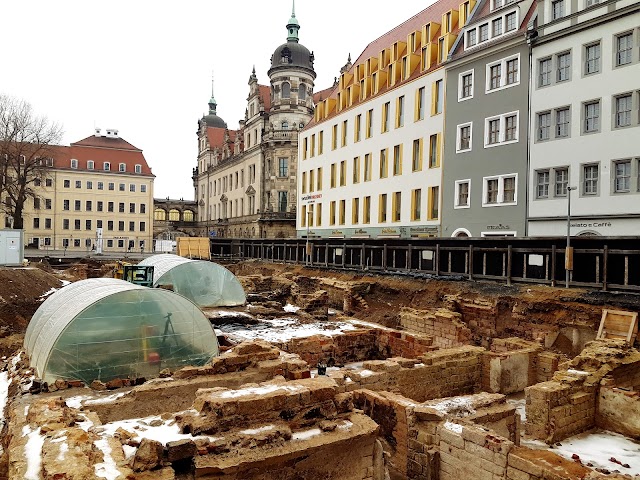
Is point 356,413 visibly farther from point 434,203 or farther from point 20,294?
point 434,203

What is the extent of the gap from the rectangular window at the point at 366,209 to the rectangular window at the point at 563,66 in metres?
16.8

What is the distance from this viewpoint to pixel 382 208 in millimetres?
35906

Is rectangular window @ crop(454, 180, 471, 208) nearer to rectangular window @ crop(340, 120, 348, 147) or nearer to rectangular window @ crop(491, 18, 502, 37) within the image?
rectangular window @ crop(491, 18, 502, 37)

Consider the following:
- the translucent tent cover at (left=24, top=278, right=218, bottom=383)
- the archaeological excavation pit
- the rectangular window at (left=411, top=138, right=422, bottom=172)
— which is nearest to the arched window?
Result: the rectangular window at (left=411, top=138, right=422, bottom=172)

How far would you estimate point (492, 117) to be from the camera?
27016 mm

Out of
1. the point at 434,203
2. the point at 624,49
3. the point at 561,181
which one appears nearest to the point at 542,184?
the point at 561,181

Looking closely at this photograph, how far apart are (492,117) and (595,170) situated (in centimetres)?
676

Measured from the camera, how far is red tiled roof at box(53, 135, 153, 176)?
215 feet

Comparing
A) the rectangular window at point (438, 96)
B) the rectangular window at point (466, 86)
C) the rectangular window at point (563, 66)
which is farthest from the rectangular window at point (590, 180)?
the rectangular window at point (438, 96)

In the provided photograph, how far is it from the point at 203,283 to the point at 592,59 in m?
21.8

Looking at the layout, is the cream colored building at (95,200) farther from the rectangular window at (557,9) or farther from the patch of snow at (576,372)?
the patch of snow at (576,372)

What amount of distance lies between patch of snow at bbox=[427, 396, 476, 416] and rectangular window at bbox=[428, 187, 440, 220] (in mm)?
22139

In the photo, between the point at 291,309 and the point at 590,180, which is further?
the point at 590,180

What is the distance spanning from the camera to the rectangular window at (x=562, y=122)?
924 inches
